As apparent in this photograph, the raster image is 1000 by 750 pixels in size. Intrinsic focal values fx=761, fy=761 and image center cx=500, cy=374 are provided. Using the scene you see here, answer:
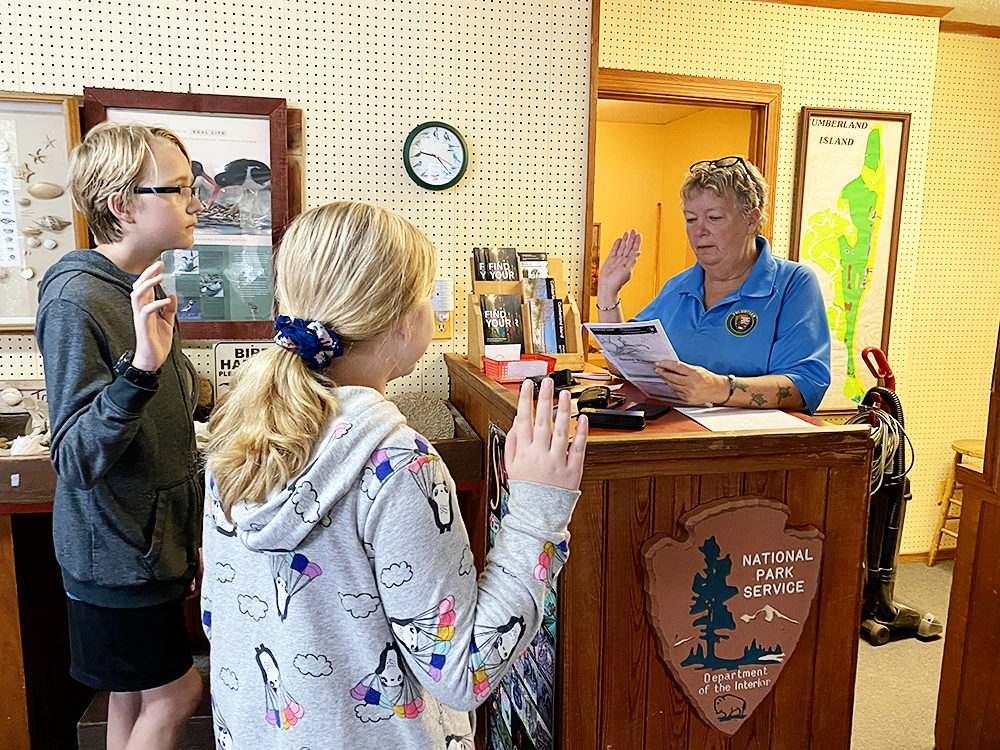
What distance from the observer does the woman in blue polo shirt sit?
6.91 ft

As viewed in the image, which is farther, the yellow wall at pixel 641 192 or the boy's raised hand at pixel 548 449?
the yellow wall at pixel 641 192

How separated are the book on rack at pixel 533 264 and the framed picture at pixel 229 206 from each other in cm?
83

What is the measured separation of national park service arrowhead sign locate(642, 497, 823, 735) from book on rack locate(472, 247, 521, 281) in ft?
3.69

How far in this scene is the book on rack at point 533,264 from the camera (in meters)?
2.55

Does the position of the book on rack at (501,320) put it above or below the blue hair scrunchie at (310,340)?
below

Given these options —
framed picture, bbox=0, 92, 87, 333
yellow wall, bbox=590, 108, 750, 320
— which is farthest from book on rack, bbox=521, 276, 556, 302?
yellow wall, bbox=590, 108, 750, 320

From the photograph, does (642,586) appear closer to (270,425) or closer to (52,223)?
(270,425)

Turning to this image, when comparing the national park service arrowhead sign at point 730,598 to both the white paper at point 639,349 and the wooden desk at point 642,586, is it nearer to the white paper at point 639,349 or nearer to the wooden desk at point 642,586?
the wooden desk at point 642,586

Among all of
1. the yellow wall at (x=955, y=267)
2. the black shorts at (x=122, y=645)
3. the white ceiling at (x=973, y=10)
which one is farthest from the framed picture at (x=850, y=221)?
the black shorts at (x=122, y=645)

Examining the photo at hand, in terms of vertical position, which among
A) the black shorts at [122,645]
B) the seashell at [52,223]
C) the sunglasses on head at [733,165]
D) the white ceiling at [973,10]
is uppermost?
the white ceiling at [973,10]

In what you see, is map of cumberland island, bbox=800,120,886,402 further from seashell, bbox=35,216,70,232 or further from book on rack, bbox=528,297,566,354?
seashell, bbox=35,216,70,232

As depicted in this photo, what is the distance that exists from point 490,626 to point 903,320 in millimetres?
3839

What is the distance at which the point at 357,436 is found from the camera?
3.24 ft

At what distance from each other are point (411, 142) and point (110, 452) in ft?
5.06
